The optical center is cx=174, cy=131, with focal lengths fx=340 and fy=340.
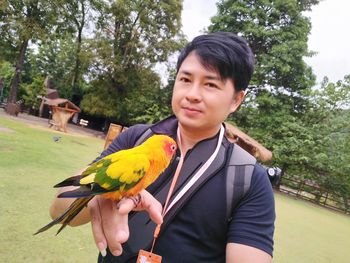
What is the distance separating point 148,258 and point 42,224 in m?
3.11

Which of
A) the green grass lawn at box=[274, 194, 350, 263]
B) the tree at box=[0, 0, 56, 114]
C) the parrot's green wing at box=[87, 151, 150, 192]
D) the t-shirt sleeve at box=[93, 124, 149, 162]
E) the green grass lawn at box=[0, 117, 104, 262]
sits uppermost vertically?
the tree at box=[0, 0, 56, 114]

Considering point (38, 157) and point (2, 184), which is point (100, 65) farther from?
point (2, 184)

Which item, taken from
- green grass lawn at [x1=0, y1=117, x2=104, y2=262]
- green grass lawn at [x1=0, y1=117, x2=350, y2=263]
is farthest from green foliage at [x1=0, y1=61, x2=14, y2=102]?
green grass lawn at [x1=0, y1=117, x2=104, y2=262]

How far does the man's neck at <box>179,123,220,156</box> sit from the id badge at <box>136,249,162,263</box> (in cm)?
46

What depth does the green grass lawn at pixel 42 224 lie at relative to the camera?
3396 mm

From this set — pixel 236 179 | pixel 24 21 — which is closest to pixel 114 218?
pixel 236 179

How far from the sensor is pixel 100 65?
2003cm

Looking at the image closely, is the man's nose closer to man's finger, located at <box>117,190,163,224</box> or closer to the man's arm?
man's finger, located at <box>117,190,163,224</box>

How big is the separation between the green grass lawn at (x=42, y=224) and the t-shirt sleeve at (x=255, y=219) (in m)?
2.48

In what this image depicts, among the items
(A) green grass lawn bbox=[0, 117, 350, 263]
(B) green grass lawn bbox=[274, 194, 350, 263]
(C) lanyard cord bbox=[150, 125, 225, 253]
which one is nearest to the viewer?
(C) lanyard cord bbox=[150, 125, 225, 253]

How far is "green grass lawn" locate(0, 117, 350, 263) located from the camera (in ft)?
11.1

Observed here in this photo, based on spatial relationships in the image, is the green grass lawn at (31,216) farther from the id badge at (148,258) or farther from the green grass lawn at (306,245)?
the green grass lawn at (306,245)

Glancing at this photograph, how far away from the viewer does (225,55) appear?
58.0 inches

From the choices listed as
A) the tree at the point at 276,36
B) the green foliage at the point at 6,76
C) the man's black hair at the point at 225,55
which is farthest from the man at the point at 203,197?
the green foliage at the point at 6,76
